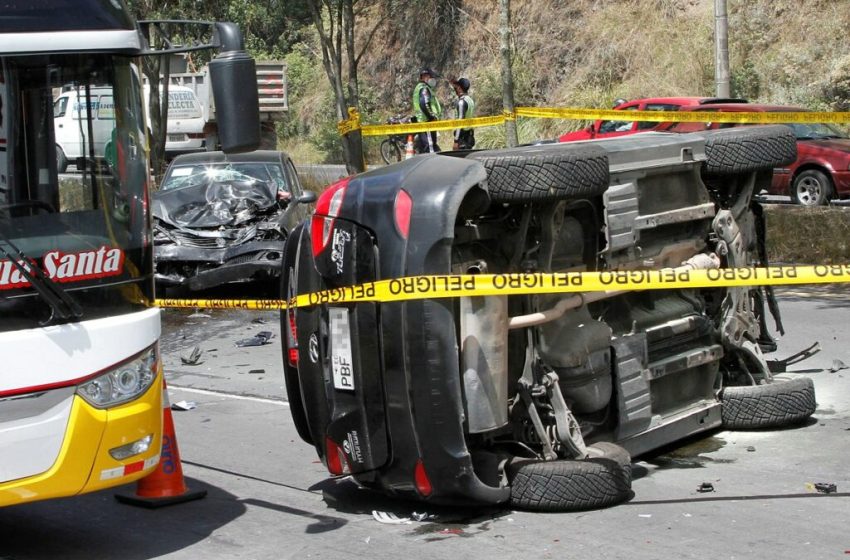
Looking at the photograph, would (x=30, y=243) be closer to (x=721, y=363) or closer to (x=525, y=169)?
(x=525, y=169)

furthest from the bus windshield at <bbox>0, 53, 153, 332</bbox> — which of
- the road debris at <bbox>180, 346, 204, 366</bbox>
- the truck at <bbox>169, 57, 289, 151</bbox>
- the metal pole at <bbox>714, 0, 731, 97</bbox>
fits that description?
the truck at <bbox>169, 57, 289, 151</bbox>

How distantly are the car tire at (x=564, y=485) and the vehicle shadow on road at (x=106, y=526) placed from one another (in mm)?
1528

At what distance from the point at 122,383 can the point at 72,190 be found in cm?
95

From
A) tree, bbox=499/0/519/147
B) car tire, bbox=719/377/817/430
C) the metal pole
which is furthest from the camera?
the metal pole

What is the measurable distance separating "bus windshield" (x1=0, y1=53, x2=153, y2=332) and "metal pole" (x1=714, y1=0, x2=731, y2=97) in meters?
15.5

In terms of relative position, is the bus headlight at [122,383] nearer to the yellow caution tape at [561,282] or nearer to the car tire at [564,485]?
the yellow caution tape at [561,282]

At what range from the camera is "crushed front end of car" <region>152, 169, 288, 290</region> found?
1366 cm

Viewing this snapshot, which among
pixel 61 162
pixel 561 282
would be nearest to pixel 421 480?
pixel 561 282

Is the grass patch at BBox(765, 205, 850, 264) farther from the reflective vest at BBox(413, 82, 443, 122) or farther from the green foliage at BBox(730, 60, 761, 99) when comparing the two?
the green foliage at BBox(730, 60, 761, 99)

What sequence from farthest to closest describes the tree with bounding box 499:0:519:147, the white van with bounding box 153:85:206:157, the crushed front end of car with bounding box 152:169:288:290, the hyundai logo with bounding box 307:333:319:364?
1. the white van with bounding box 153:85:206:157
2. the tree with bounding box 499:0:519:147
3. the crushed front end of car with bounding box 152:169:288:290
4. the hyundai logo with bounding box 307:333:319:364

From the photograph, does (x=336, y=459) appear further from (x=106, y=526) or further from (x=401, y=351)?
(x=106, y=526)

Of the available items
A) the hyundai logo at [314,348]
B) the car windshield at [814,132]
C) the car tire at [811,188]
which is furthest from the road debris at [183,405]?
the car windshield at [814,132]

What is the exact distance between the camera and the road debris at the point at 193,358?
37.9 ft

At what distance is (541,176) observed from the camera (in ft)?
19.1
